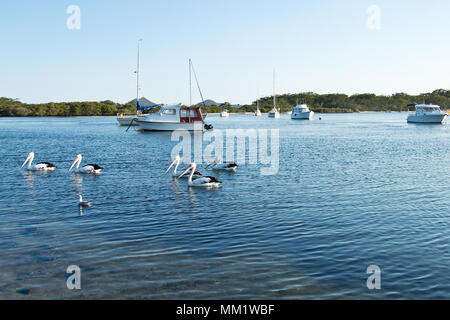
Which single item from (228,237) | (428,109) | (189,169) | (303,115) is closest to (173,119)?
(189,169)

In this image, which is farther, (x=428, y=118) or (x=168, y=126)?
(x=428, y=118)

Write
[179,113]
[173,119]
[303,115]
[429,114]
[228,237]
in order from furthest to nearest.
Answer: [303,115] < [429,114] < [179,113] < [173,119] < [228,237]

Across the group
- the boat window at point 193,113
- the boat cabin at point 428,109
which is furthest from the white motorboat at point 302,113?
the boat window at point 193,113

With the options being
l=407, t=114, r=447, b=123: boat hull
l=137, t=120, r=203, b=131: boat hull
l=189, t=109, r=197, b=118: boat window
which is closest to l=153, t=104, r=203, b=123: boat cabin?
l=189, t=109, r=197, b=118: boat window

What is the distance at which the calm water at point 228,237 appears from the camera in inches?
296

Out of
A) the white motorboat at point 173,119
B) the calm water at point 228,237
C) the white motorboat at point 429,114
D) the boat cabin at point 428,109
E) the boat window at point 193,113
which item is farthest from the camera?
the boat cabin at point 428,109

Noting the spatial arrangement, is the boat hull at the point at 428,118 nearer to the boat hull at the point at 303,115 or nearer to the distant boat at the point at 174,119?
the boat hull at the point at 303,115

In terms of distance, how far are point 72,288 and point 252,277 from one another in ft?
10.6

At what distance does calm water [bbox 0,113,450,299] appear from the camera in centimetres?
751

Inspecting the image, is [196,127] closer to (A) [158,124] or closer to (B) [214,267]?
(A) [158,124]

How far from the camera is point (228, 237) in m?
10.2

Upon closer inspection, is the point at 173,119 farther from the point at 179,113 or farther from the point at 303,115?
the point at 303,115
